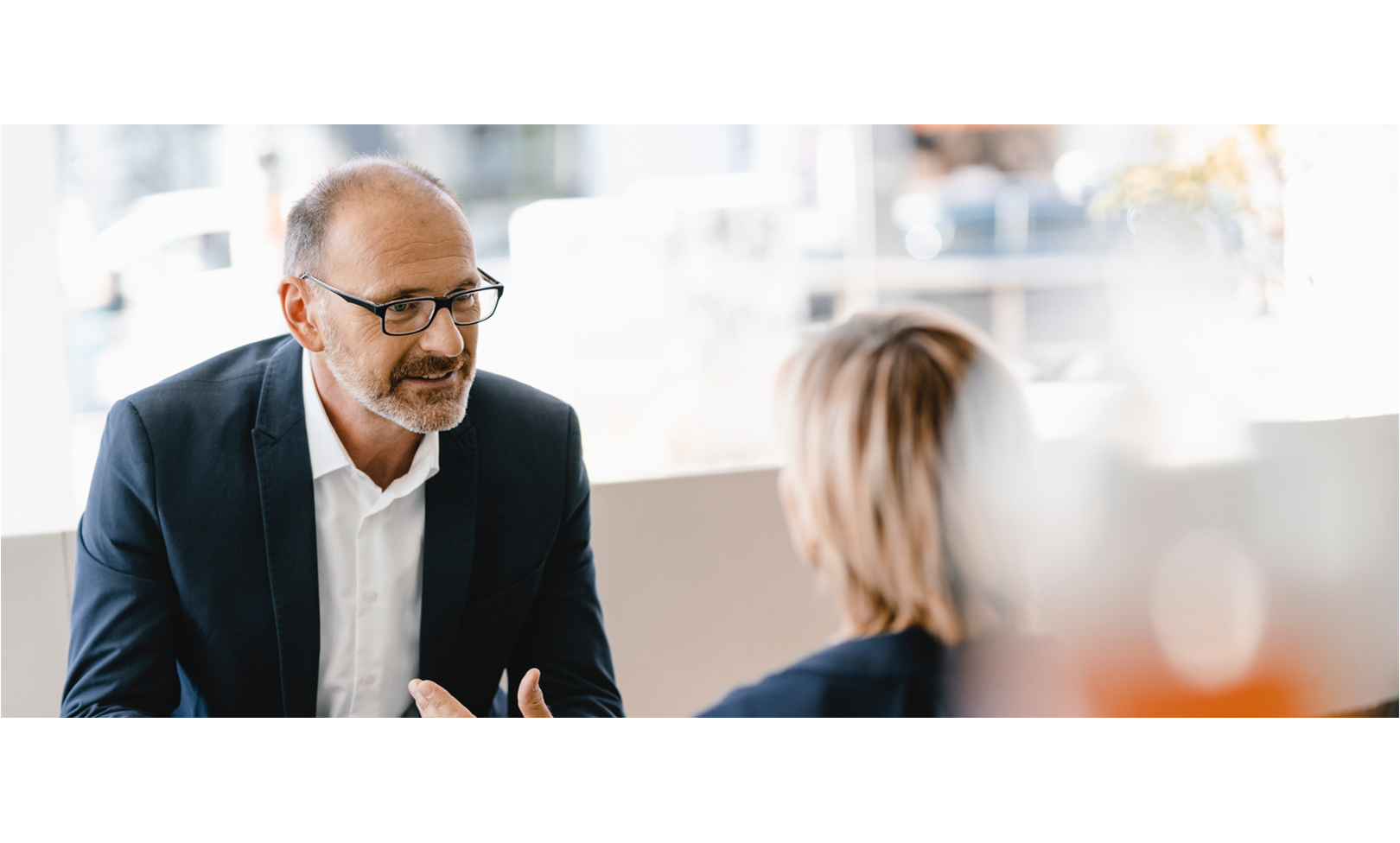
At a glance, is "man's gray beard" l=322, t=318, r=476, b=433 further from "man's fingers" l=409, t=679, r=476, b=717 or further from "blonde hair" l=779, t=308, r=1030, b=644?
"blonde hair" l=779, t=308, r=1030, b=644

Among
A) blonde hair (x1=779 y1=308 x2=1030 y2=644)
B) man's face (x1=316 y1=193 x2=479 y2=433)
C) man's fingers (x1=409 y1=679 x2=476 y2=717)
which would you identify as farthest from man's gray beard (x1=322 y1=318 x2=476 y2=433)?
blonde hair (x1=779 y1=308 x2=1030 y2=644)

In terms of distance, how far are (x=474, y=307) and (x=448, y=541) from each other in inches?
17.3

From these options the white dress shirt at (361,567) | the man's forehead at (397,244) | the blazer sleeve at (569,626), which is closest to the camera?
the man's forehead at (397,244)

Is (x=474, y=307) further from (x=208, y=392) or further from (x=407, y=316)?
(x=208, y=392)

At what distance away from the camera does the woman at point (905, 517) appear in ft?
5.79

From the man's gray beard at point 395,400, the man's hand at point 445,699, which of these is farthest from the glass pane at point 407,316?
the man's hand at point 445,699

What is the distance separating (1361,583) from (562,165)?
6.32 feet

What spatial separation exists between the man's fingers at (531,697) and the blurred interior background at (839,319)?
20 cm

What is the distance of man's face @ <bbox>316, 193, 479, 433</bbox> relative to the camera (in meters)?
1.73

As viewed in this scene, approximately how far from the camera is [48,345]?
78.2 inches

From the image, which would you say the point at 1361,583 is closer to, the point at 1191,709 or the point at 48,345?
the point at 1191,709

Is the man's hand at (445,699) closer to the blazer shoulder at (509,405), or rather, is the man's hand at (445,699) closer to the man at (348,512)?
the man at (348,512)

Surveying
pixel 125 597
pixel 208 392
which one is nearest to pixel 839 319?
pixel 208 392

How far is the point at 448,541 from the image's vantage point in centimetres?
185
